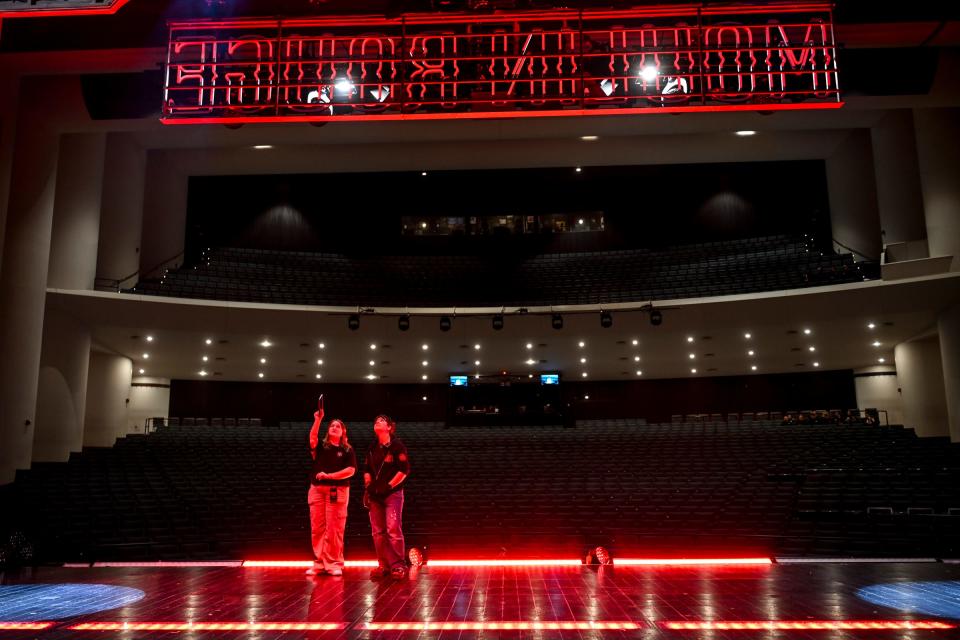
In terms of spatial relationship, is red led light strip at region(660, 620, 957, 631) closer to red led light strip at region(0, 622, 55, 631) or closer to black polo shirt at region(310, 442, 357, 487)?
black polo shirt at region(310, 442, 357, 487)

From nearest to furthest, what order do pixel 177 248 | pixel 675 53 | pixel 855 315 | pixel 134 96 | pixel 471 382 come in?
pixel 675 53, pixel 134 96, pixel 855 315, pixel 177 248, pixel 471 382

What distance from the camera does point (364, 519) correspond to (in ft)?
39.2

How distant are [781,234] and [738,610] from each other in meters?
21.8

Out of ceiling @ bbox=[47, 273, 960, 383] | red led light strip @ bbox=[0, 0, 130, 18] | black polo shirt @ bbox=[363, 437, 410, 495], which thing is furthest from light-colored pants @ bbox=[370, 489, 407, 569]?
ceiling @ bbox=[47, 273, 960, 383]

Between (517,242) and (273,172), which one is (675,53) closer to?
(273,172)

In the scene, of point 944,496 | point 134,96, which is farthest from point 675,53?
point 944,496

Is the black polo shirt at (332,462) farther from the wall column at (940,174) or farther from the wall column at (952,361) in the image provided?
the wall column at (952,361)

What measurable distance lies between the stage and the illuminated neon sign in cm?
343

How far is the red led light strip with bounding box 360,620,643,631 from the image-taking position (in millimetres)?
3756

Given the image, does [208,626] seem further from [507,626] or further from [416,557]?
[416,557]

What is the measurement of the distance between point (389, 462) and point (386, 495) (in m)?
0.29

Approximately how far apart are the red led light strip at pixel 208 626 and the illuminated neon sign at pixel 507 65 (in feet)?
11.1

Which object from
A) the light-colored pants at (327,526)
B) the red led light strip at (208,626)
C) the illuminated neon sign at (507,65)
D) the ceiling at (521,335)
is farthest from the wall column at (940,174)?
the red led light strip at (208,626)

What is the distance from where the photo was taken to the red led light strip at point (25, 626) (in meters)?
3.76
